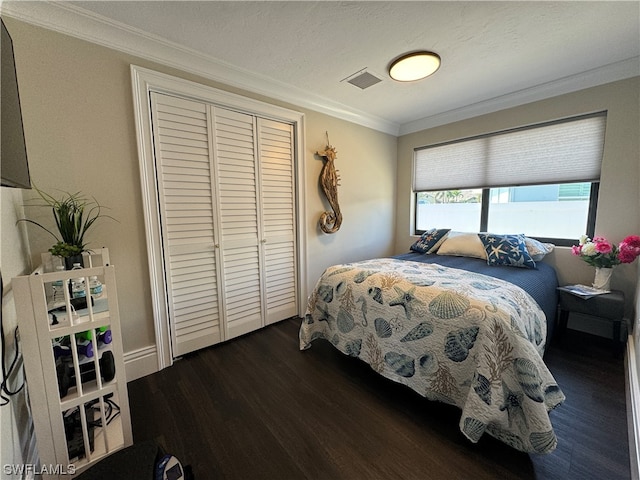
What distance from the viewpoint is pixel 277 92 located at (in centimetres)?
240

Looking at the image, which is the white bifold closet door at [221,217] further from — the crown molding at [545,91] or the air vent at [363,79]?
the crown molding at [545,91]

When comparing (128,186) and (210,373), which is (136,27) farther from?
(210,373)

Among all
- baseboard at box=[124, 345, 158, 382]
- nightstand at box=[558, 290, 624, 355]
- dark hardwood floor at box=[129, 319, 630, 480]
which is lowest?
dark hardwood floor at box=[129, 319, 630, 480]

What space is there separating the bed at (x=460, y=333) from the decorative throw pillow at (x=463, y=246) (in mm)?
429

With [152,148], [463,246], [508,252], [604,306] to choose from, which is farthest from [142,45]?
[604,306]

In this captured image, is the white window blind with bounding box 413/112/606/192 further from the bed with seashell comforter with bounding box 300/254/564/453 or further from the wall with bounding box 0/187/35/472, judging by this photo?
the wall with bounding box 0/187/35/472

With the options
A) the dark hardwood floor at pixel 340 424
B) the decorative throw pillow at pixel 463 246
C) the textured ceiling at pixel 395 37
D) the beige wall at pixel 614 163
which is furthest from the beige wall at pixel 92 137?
the beige wall at pixel 614 163

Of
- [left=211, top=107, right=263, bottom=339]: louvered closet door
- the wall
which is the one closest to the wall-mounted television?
the wall

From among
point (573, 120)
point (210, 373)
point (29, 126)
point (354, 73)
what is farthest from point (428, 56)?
point (210, 373)

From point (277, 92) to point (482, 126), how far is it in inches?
94.0

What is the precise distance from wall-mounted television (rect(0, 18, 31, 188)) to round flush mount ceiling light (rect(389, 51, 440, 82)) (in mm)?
2142

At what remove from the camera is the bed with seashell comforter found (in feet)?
3.84

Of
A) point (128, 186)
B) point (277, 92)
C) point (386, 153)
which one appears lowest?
point (128, 186)

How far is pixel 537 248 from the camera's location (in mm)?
2441
